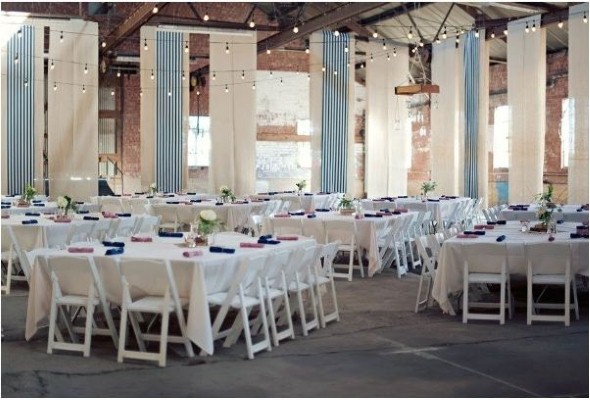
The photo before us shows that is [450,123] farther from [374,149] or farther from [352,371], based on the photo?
[352,371]

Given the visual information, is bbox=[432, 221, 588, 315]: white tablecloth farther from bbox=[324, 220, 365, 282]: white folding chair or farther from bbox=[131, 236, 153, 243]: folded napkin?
bbox=[324, 220, 365, 282]: white folding chair

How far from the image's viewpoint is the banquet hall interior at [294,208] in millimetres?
6148

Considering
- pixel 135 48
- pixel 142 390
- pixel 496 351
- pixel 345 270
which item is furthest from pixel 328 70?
pixel 142 390

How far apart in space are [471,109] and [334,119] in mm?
3034

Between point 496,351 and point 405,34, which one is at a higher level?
point 405,34

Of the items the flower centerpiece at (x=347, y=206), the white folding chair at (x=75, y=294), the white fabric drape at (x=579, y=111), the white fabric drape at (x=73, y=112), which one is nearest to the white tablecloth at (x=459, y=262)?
the white folding chair at (x=75, y=294)

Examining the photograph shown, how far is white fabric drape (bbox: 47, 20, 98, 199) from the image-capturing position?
18.6 metres

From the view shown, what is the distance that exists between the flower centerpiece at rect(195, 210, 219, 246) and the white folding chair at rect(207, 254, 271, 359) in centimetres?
66

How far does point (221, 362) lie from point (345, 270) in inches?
213

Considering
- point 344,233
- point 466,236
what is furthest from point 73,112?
point 466,236

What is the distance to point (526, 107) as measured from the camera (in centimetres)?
1714

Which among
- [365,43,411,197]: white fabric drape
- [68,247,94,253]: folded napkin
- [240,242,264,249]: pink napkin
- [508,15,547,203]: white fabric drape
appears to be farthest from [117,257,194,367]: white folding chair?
[365,43,411,197]: white fabric drape

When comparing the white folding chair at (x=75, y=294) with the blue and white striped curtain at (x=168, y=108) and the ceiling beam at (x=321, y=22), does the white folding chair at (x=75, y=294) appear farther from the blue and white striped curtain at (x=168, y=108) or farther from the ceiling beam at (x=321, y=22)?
the blue and white striped curtain at (x=168, y=108)

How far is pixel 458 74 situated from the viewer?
63.7ft
